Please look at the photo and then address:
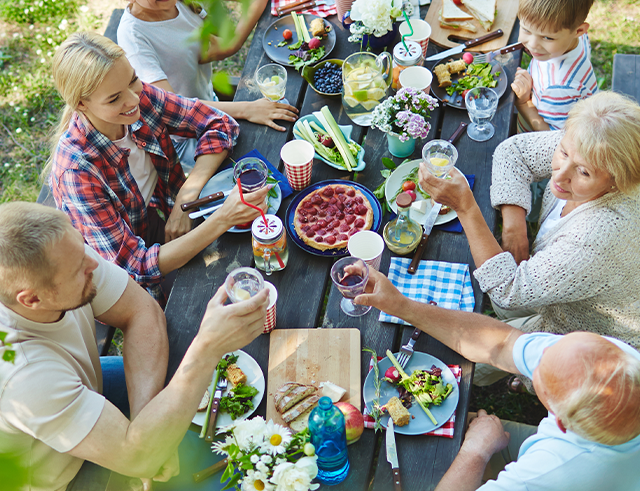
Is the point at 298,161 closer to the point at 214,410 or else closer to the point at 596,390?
the point at 214,410

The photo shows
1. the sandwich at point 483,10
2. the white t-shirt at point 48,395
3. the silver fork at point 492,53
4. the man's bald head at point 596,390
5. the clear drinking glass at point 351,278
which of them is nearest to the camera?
the man's bald head at point 596,390

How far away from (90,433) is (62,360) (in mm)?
301

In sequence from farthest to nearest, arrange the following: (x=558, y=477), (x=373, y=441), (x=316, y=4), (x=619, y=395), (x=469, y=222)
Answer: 1. (x=316, y=4)
2. (x=469, y=222)
3. (x=373, y=441)
4. (x=558, y=477)
5. (x=619, y=395)

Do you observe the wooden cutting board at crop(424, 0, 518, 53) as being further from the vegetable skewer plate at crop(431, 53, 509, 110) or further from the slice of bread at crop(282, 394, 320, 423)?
the slice of bread at crop(282, 394, 320, 423)

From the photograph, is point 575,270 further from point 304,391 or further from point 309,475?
point 309,475

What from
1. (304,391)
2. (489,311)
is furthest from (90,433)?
(489,311)

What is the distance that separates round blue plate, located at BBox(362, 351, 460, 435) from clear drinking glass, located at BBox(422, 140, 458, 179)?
3.04ft

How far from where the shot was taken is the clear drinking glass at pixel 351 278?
2277 mm

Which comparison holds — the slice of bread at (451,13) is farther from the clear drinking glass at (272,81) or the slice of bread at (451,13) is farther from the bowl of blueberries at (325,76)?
the clear drinking glass at (272,81)

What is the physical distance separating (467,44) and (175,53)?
1899 millimetres

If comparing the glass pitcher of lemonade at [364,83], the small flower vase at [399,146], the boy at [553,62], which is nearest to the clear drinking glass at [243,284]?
the small flower vase at [399,146]

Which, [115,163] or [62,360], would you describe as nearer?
[62,360]

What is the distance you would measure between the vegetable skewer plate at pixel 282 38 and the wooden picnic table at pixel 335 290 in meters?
0.06

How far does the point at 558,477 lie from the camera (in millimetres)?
1762
